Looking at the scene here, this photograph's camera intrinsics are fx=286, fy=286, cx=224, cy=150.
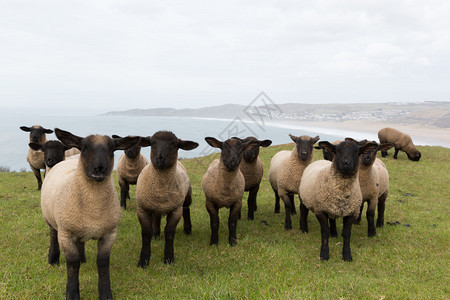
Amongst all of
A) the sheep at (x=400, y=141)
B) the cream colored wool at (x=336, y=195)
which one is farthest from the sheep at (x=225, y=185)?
the sheep at (x=400, y=141)

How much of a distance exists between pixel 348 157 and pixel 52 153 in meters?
7.39

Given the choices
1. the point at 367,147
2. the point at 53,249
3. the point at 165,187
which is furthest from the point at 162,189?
the point at 367,147

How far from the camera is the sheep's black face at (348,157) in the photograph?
20.4 ft

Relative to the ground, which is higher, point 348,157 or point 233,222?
point 348,157

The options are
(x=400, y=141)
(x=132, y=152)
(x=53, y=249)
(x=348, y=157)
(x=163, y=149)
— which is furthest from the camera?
(x=400, y=141)

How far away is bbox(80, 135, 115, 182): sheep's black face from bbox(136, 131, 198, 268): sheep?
124 centimetres

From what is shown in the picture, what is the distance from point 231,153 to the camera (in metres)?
6.80

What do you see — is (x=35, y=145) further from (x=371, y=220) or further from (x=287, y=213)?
(x=371, y=220)

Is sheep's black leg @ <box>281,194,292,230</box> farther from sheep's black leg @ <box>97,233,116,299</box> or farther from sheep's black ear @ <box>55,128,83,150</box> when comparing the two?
sheep's black ear @ <box>55,128,83,150</box>

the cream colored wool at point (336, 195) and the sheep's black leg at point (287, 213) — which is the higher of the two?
the cream colored wool at point (336, 195)

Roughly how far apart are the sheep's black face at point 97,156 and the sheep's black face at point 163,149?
3.98 ft

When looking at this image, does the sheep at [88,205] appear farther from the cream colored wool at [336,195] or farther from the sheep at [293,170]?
the sheep at [293,170]

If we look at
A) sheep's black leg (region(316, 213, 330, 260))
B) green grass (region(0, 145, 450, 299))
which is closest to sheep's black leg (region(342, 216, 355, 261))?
green grass (region(0, 145, 450, 299))

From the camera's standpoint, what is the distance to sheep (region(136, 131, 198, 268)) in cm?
569
